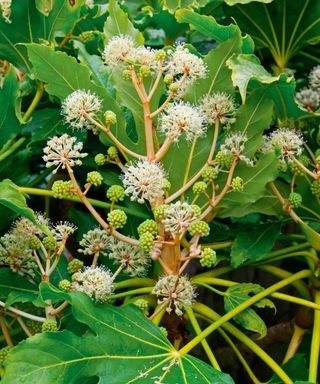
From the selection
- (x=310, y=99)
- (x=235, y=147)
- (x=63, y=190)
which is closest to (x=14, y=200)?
(x=63, y=190)

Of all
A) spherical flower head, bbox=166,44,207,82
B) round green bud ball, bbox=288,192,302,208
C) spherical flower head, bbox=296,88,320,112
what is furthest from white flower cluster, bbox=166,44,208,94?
spherical flower head, bbox=296,88,320,112

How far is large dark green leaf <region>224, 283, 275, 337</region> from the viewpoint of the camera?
2.84 ft

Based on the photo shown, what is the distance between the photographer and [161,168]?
0.88 meters

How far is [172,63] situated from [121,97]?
9cm

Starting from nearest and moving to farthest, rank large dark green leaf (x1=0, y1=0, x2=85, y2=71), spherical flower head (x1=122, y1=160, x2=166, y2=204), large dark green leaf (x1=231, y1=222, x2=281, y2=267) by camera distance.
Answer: spherical flower head (x1=122, y1=160, x2=166, y2=204)
large dark green leaf (x1=231, y1=222, x2=281, y2=267)
large dark green leaf (x1=0, y1=0, x2=85, y2=71)

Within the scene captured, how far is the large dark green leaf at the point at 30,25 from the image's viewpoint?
107 centimetres

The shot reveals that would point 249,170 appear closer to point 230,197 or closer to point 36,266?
point 230,197

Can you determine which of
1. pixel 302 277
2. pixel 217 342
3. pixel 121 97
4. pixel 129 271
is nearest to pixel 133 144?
pixel 121 97

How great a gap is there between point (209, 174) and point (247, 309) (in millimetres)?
→ 186

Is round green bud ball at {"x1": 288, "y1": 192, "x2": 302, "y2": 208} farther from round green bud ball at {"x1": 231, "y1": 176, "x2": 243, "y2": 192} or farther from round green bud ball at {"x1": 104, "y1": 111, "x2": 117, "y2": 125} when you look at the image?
round green bud ball at {"x1": 104, "y1": 111, "x2": 117, "y2": 125}

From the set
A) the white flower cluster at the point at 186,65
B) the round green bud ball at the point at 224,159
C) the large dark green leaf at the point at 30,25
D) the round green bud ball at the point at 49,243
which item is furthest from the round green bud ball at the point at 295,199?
the large dark green leaf at the point at 30,25

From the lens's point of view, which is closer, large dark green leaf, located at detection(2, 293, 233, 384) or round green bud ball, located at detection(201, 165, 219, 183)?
large dark green leaf, located at detection(2, 293, 233, 384)

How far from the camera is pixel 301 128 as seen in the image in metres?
1.03

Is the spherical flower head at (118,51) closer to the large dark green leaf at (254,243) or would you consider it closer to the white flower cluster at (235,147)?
the white flower cluster at (235,147)
